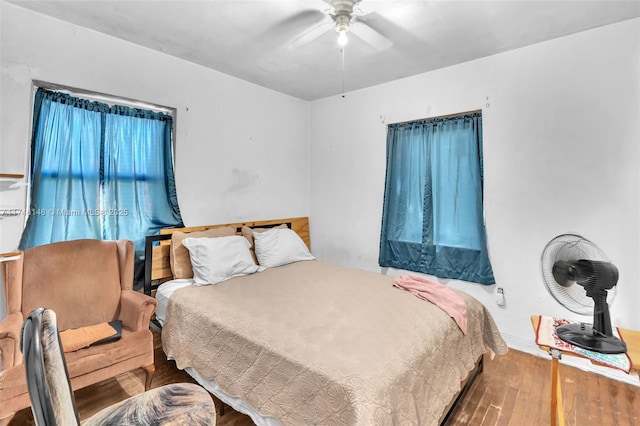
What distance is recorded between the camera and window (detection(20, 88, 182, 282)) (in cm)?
209

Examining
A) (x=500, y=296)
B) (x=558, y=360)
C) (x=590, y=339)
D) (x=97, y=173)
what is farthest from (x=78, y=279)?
(x=500, y=296)

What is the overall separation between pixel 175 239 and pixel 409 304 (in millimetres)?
1910

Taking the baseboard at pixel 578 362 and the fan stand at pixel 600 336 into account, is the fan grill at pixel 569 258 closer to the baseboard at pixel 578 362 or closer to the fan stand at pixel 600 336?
the fan stand at pixel 600 336

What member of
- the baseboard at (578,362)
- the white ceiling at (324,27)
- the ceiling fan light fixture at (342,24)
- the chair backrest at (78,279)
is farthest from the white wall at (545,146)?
the chair backrest at (78,279)

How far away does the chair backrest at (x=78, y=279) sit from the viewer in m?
1.92

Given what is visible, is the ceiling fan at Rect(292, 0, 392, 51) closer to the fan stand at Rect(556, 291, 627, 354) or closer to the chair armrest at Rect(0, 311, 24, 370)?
the fan stand at Rect(556, 291, 627, 354)

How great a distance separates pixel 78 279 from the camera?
2.07 m

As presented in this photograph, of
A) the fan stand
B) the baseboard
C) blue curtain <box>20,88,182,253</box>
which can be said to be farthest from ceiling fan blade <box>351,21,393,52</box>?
the baseboard

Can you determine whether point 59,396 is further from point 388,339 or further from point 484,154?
point 484,154

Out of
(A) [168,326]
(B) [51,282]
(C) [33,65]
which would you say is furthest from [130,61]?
(A) [168,326]

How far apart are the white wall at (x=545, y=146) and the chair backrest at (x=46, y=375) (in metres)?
2.91

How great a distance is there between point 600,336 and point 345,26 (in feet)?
7.14

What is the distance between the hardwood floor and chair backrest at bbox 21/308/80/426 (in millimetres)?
1094

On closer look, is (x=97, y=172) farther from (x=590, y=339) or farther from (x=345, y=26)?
(x=590, y=339)
